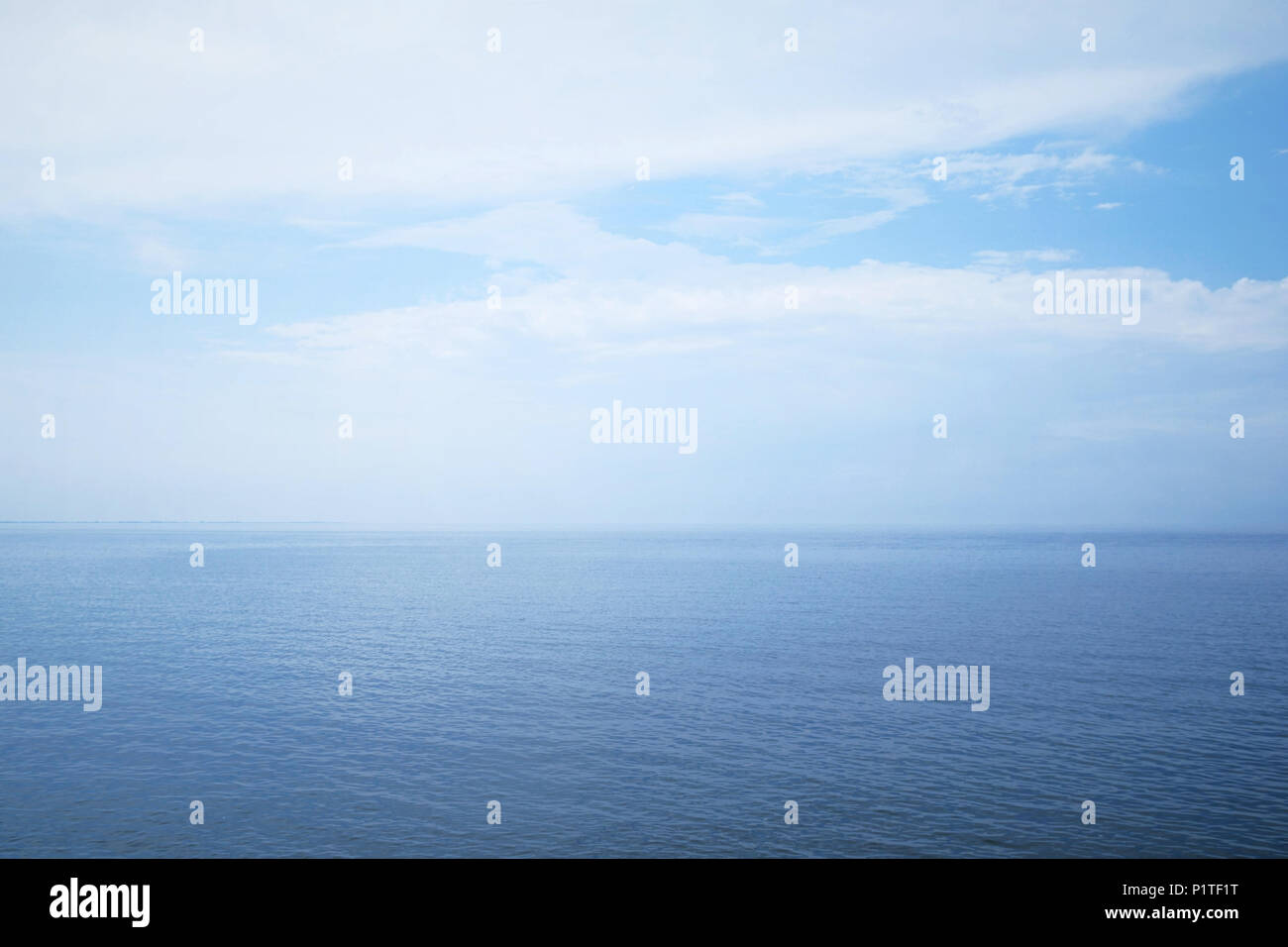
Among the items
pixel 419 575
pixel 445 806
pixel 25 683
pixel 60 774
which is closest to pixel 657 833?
pixel 445 806

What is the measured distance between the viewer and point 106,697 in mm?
63938

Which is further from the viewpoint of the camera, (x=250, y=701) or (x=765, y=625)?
(x=765, y=625)

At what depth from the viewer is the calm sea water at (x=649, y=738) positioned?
121 ft

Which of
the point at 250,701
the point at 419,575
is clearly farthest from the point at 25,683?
the point at 419,575

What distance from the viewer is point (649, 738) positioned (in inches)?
2061

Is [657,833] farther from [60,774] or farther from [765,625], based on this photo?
[765,625]

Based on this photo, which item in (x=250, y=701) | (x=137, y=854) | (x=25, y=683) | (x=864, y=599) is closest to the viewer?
(x=137, y=854)

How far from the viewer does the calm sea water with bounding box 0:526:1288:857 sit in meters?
37.0

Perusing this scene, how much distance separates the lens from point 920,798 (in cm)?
4056
